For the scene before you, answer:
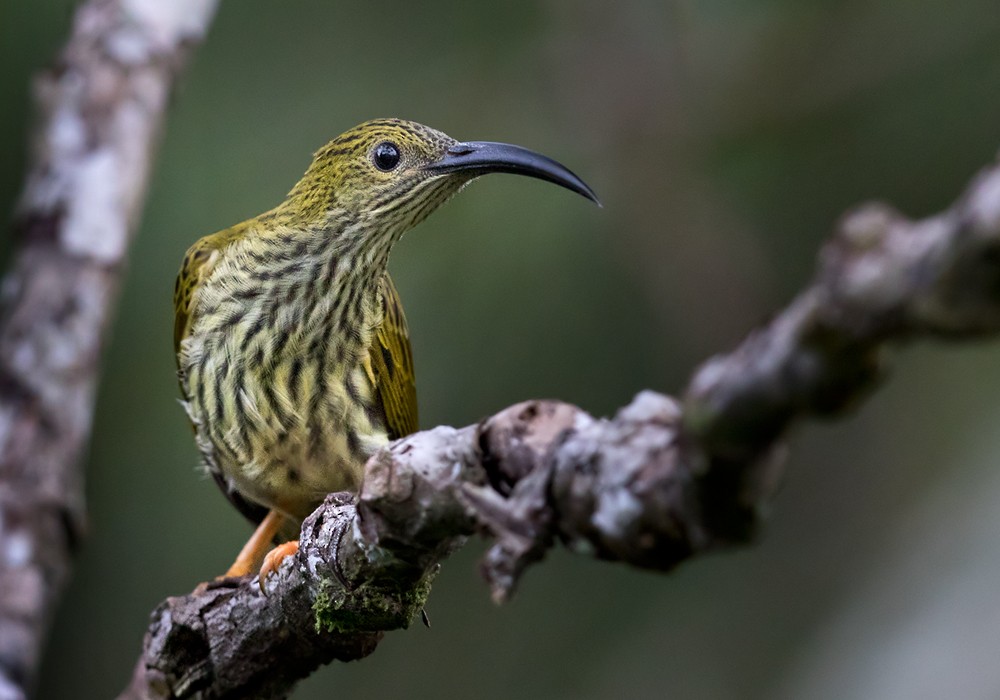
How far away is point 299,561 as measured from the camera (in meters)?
2.88

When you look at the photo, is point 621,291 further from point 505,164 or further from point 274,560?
point 274,560

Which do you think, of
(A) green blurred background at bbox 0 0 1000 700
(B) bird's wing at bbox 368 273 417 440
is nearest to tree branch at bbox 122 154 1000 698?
(B) bird's wing at bbox 368 273 417 440

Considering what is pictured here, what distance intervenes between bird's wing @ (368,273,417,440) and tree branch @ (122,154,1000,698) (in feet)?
3.14

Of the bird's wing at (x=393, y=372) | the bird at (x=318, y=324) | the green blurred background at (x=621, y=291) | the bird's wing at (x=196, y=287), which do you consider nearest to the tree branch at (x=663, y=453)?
the bird at (x=318, y=324)

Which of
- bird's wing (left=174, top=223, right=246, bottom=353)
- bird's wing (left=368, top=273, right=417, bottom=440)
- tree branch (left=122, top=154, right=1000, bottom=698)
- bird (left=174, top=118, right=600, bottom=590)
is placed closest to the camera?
tree branch (left=122, top=154, right=1000, bottom=698)

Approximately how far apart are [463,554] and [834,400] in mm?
6194

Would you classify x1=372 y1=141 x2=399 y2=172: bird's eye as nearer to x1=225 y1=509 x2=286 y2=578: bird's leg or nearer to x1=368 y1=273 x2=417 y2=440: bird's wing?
x1=368 y1=273 x2=417 y2=440: bird's wing

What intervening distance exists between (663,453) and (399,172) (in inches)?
97.4

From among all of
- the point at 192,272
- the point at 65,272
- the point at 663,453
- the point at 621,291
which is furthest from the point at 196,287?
the point at 621,291

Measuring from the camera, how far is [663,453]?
65.4 inches

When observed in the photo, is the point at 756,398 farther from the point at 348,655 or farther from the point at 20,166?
the point at 20,166

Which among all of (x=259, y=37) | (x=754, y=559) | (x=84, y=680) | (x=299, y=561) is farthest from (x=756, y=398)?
(x=259, y=37)

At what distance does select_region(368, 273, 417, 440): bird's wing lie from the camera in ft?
12.7

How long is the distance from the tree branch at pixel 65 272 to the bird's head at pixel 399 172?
1.20 meters
